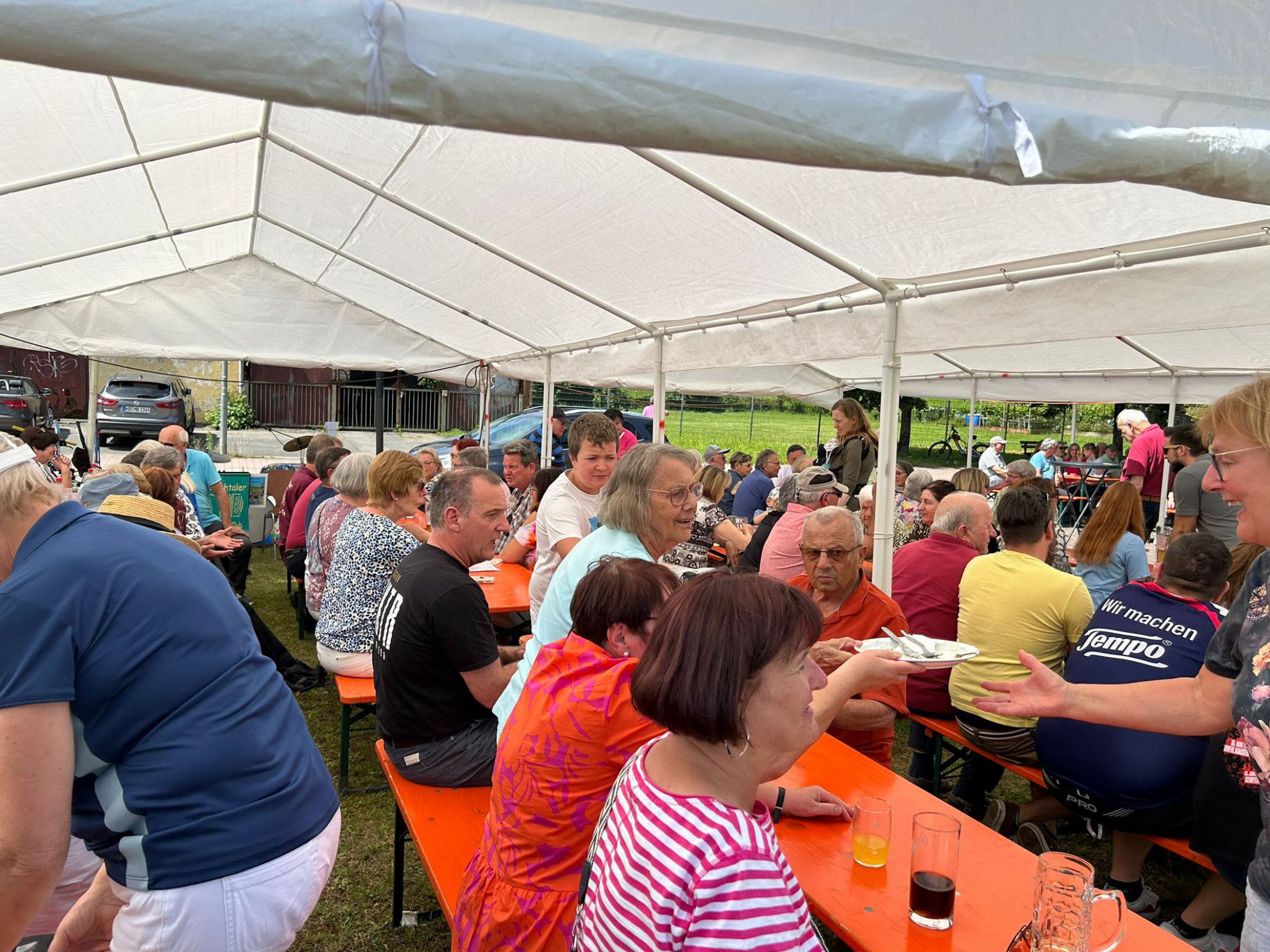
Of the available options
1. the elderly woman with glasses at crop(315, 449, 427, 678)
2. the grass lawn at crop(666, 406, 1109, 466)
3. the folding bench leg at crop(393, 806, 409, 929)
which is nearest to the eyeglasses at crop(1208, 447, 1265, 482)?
the folding bench leg at crop(393, 806, 409, 929)

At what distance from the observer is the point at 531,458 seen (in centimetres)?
625

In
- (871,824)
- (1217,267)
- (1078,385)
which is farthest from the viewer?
(1078,385)

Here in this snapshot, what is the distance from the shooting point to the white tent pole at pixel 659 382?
21.2 ft

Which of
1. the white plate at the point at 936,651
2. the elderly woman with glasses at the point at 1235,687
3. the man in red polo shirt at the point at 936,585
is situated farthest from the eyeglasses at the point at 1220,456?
the man in red polo shirt at the point at 936,585

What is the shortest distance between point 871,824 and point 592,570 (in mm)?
796

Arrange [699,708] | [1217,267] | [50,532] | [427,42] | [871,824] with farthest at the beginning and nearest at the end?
[1217,267] → [871,824] → [50,532] → [699,708] → [427,42]

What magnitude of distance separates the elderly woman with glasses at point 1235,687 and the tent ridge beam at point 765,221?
2416 millimetres

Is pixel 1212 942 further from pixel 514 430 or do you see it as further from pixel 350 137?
pixel 514 430

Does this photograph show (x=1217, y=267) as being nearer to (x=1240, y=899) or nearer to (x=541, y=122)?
(x=1240, y=899)

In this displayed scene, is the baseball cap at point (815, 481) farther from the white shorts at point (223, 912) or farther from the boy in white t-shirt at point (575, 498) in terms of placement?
the white shorts at point (223, 912)

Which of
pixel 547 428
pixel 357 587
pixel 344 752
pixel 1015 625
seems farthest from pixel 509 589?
pixel 547 428

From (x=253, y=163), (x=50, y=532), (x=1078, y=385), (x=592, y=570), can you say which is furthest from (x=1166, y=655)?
(x=1078, y=385)

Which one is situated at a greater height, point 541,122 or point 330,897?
point 541,122

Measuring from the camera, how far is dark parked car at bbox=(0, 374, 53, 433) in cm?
1566
